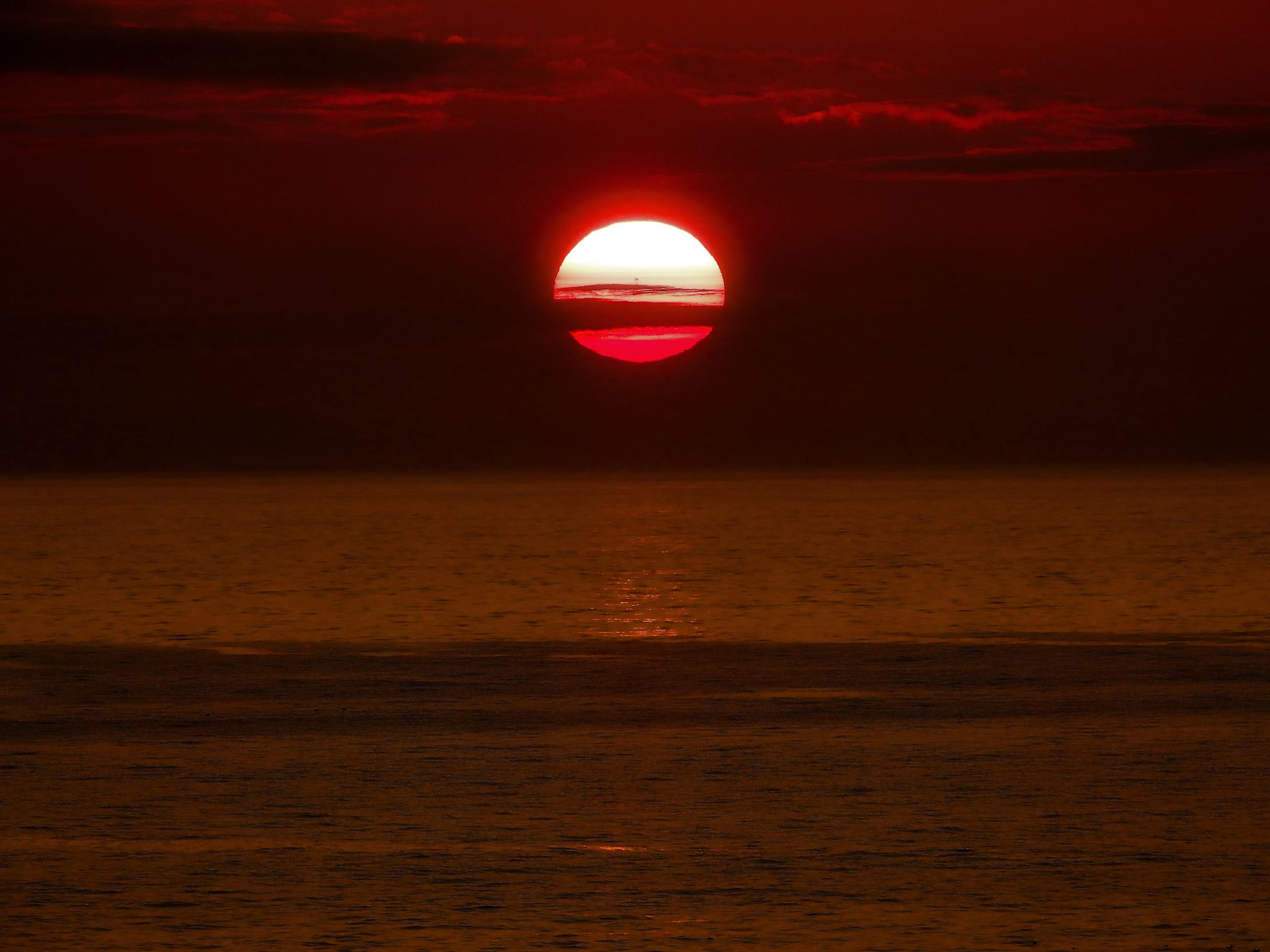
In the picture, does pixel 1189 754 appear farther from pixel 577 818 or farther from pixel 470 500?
pixel 470 500

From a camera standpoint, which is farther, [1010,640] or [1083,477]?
[1083,477]

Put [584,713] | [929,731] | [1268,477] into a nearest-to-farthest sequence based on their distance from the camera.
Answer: [929,731] < [584,713] < [1268,477]

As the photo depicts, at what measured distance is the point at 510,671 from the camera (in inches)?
525

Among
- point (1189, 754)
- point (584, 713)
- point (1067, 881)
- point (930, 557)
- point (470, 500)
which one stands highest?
point (470, 500)

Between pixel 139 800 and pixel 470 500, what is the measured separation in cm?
6057

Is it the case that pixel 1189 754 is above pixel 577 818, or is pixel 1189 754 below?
above

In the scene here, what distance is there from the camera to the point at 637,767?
9180 millimetres

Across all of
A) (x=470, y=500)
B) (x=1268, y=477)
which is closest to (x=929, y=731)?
(x=470, y=500)

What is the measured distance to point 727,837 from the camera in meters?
7.70

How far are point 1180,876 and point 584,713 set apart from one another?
4451mm

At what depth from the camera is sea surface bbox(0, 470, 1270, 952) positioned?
6.66 metres

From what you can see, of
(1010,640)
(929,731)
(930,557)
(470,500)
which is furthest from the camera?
(470,500)

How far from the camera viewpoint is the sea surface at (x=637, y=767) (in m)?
6.66


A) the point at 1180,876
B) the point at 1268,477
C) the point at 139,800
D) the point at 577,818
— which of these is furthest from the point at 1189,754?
the point at 1268,477
